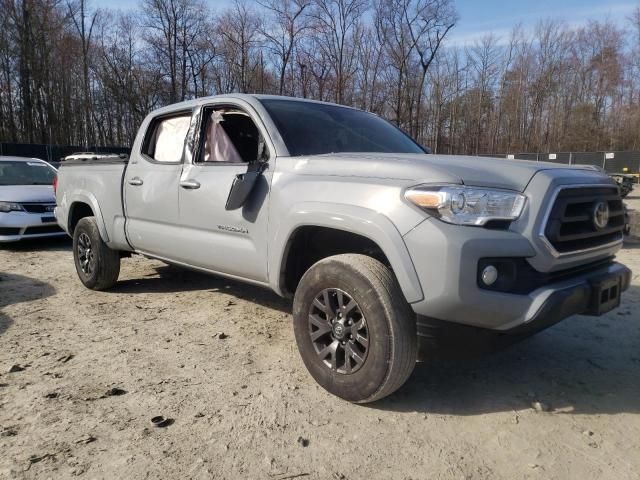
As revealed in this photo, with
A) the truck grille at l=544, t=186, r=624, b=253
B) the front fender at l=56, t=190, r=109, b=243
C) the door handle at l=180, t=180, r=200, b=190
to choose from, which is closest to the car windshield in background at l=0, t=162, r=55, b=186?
the front fender at l=56, t=190, r=109, b=243

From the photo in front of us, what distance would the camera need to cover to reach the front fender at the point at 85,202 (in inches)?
200

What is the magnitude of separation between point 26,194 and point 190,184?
221 inches

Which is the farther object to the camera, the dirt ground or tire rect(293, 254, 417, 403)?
tire rect(293, 254, 417, 403)

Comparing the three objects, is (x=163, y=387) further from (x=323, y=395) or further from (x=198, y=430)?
(x=323, y=395)

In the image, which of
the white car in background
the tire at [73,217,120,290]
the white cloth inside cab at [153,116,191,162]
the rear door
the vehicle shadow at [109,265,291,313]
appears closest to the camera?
the rear door

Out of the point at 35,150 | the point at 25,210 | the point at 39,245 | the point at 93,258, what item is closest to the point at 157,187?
the point at 93,258

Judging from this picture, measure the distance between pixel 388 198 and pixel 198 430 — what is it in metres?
1.60

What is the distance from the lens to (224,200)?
359cm

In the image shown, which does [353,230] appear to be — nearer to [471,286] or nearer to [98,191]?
[471,286]

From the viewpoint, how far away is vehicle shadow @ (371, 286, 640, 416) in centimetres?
281

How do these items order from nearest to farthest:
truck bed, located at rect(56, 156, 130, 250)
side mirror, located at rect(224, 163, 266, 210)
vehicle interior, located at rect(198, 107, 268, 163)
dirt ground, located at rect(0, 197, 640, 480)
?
dirt ground, located at rect(0, 197, 640, 480) < side mirror, located at rect(224, 163, 266, 210) < vehicle interior, located at rect(198, 107, 268, 163) < truck bed, located at rect(56, 156, 130, 250)

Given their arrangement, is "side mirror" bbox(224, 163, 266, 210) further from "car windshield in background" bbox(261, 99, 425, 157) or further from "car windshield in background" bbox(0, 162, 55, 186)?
"car windshield in background" bbox(0, 162, 55, 186)

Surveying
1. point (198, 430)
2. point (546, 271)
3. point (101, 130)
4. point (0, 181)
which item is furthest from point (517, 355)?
point (101, 130)

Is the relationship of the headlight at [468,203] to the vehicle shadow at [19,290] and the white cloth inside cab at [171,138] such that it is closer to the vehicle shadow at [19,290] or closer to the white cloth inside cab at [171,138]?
the white cloth inside cab at [171,138]
